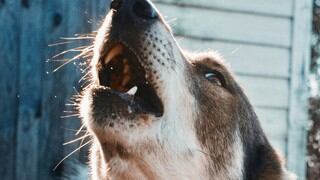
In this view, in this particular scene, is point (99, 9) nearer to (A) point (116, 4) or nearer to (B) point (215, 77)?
(B) point (215, 77)

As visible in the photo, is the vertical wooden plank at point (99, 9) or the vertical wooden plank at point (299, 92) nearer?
the vertical wooden plank at point (99, 9)

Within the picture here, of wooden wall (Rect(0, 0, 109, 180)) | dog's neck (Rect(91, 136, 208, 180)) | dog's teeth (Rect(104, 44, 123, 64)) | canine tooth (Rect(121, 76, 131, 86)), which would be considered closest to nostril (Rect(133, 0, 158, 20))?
dog's teeth (Rect(104, 44, 123, 64))

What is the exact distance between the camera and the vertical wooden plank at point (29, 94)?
4.86m

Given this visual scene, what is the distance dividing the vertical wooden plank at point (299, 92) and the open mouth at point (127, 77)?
13.3ft

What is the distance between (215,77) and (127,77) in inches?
29.4

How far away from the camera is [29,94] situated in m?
4.87

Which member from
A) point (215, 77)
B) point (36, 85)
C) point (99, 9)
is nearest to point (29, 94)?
point (36, 85)

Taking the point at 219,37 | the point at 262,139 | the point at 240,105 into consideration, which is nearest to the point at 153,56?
the point at 240,105

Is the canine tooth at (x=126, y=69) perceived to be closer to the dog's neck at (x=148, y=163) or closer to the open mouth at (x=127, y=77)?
the open mouth at (x=127, y=77)

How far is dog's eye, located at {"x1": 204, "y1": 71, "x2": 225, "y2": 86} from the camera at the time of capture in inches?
173

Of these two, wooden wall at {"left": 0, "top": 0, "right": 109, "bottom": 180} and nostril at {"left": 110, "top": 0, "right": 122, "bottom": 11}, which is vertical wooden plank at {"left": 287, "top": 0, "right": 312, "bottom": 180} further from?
nostril at {"left": 110, "top": 0, "right": 122, "bottom": 11}

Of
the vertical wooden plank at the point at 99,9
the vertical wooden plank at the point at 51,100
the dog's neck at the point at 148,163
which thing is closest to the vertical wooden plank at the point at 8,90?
the vertical wooden plank at the point at 51,100

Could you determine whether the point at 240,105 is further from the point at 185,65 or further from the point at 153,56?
the point at 153,56

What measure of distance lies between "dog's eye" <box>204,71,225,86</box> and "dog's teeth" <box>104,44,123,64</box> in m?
0.73
